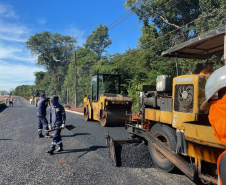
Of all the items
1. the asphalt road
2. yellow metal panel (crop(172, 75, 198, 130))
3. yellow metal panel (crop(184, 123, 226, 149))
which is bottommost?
the asphalt road

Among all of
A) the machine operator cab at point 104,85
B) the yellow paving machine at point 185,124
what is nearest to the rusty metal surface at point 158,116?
the yellow paving machine at point 185,124

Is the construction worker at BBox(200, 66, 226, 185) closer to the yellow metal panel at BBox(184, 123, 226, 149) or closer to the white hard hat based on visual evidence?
the white hard hat

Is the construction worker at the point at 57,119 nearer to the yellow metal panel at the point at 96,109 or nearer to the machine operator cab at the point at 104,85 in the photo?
the yellow metal panel at the point at 96,109

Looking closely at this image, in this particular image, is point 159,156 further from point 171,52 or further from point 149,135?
point 171,52

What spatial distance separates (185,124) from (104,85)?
24.4 feet

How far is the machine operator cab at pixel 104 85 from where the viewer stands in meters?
10.0

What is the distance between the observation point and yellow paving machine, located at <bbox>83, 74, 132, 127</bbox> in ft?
29.9

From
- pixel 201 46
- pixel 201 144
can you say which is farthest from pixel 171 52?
pixel 201 144

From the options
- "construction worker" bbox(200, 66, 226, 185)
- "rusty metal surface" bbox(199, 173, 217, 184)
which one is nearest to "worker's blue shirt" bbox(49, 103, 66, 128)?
"rusty metal surface" bbox(199, 173, 217, 184)

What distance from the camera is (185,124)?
2.99 m

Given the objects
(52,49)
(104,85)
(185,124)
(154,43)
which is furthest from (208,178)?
(52,49)

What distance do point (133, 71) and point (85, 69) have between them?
13.7 meters

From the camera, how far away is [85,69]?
31.4 meters

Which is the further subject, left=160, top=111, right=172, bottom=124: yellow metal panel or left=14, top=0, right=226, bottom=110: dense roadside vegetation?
left=14, top=0, right=226, bottom=110: dense roadside vegetation
